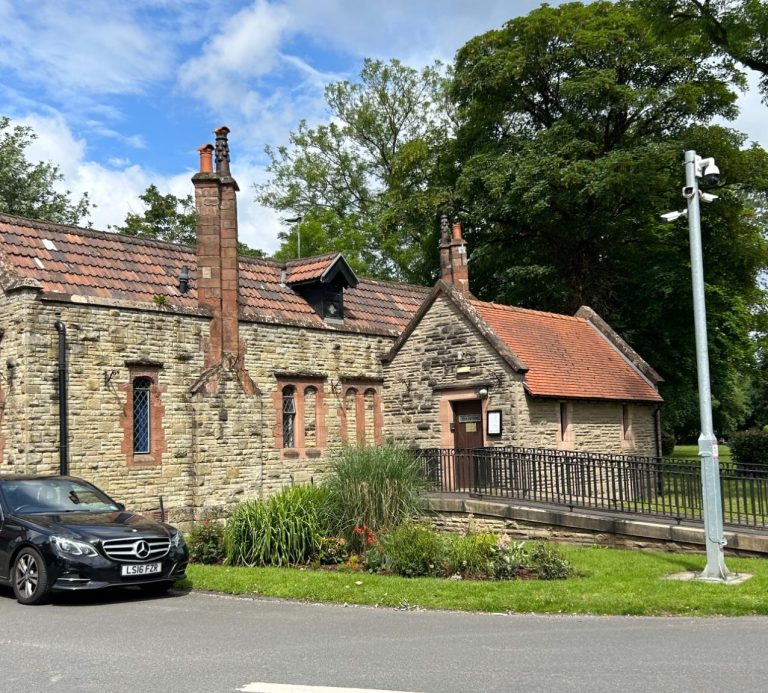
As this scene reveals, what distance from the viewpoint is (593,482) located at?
60.1ft

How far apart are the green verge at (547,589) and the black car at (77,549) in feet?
3.64

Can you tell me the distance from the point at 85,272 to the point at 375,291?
10.1m

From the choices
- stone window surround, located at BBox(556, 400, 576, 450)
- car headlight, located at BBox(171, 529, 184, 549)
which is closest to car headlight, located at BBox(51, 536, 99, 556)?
car headlight, located at BBox(171, 529, 184, 549)

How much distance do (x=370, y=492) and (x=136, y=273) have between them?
30.8 feet

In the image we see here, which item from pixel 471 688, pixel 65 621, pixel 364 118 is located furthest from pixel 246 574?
pixel 364 118

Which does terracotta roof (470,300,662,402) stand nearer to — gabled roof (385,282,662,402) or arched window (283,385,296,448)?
gabled roof (385,282,662,402)

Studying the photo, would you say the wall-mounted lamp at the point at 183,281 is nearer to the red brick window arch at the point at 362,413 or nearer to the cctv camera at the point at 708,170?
the red brick window arch at the point at 362,413

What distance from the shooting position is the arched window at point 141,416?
1909cm

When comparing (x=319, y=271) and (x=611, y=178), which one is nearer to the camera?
(x=319, y=271)

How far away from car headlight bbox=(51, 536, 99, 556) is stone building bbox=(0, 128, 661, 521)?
754 cm

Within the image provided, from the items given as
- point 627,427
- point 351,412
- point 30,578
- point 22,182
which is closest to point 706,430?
point 30,578

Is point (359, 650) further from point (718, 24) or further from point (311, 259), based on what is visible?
point (718, 24)

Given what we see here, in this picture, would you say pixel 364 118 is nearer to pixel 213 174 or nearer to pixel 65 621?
pixel 213 174

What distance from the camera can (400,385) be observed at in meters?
23.8
